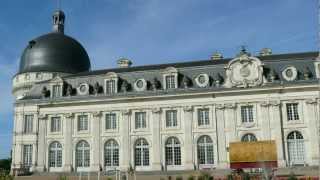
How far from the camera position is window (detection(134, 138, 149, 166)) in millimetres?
44969

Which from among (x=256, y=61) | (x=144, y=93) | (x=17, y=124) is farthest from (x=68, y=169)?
(x=256, y=61)

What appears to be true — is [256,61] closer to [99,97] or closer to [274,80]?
[274,80]

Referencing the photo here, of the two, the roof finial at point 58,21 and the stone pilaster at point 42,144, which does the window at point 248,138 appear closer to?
the stone pilaster at point 42,144

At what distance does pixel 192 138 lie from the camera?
43906 millimetres

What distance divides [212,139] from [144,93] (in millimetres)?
8231

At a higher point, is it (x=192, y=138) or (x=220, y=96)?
(x=220, y=96)

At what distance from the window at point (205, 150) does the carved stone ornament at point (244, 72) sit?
5.61 meters

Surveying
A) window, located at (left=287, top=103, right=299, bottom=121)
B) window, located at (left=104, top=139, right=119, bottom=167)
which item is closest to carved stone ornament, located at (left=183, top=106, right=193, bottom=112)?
window, located at (left=104, top=139, right=119, bottom=167)

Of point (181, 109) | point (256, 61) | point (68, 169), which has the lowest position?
point (68, 169)

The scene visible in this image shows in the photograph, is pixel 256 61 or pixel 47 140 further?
pixel 47 140

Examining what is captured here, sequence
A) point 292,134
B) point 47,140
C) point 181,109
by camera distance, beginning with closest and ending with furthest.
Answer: point 292,134 → point 181,109 → point 47,140

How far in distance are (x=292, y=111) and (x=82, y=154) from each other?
70.0 feet

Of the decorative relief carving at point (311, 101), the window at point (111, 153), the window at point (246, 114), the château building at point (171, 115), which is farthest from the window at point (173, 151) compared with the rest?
the decorative relief carving at point (311, 101)

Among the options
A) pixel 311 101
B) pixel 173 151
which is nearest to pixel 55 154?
pixel 173 151
